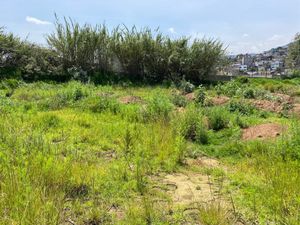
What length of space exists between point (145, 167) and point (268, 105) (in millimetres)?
5998

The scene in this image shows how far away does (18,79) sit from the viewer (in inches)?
526

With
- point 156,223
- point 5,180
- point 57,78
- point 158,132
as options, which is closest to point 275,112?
point 158,132

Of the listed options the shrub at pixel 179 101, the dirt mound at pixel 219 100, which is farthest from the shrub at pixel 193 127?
the dirt mound at pixel 219 100

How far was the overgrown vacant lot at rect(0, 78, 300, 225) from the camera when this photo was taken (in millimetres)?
3441

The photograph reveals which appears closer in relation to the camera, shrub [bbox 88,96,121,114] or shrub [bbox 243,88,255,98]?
shrub [bbox 88,96,121,114]

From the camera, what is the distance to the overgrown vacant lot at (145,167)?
3441 mm

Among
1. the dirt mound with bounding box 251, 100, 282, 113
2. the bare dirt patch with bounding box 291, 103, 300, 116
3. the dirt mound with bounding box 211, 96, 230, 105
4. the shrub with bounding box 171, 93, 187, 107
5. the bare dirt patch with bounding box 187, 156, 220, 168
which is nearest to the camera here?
the bare dirt patch with bounding box 187, 156, 220, 168

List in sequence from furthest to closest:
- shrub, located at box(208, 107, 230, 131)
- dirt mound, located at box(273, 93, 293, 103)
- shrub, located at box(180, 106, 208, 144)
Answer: dirt mound, located at box(273, 93, 293, 103), shrub, located at box(208, 107, 230, 131), shrub, located at box(180, 106, 208, 144)

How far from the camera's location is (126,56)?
15891mm

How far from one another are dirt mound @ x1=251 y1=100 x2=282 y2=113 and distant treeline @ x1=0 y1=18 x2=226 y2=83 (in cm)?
546

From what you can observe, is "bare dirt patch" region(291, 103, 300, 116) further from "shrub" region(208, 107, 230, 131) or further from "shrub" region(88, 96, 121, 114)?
"shrub" region(88, 96, 121, 114)

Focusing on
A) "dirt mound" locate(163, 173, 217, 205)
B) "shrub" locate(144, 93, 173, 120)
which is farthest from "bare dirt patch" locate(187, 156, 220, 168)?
"shrub" locate(144, 93, 173, 120)

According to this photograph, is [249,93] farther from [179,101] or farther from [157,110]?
[157,110]

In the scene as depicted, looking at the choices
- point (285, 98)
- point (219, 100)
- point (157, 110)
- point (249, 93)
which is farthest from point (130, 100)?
point (285, 98)
